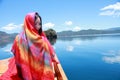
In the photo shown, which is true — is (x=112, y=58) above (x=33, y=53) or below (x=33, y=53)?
below

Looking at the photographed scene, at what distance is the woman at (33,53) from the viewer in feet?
14.1

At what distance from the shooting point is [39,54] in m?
4.31

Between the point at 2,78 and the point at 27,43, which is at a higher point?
the point at 27,43

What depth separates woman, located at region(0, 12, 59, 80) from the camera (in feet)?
14.1

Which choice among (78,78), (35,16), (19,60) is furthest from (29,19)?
(78,78)

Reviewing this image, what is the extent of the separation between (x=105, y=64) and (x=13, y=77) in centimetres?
1311

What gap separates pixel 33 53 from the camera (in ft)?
14.1

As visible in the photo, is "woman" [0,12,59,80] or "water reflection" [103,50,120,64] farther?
"water reflection" [103,50,120,64]

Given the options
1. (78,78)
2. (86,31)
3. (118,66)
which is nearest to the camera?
(78,78)

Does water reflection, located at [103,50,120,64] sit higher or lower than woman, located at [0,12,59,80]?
lower

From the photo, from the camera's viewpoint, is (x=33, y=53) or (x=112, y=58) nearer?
(x=33, y=53)

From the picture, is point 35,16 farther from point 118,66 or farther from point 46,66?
point 118,66

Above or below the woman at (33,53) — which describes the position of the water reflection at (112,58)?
below

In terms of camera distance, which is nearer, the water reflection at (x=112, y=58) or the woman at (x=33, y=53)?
the woman at (x=33, y=53)
